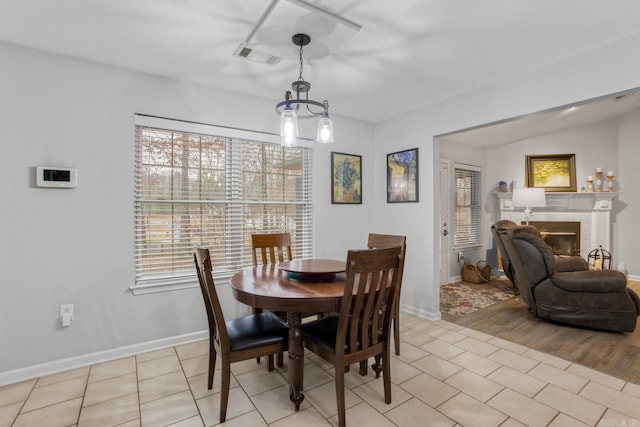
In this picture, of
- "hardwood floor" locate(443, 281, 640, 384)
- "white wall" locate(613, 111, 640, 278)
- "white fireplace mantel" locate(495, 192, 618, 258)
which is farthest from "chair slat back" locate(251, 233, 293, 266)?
"white wall" locate(613, 111, 640, 278)

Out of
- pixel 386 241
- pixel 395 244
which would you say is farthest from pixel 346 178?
pixel 395 244

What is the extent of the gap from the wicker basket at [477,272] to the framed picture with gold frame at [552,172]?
2.00 metres

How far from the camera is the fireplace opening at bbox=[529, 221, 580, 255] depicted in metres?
5.72

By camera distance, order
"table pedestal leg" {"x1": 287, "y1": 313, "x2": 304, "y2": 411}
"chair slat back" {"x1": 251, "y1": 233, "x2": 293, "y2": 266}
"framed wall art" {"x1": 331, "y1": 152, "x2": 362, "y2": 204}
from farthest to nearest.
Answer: "framed wall art" {"x1": 331, "y1": 152, "x2": 362, "y2": 204} → "chair slat back" {"x1": 251, "y1": 233, "x2": 293, "y2": 266} → "table pedestal leg" {"x1": 287, "y1": 313, "x2": 304, "y2": 411}

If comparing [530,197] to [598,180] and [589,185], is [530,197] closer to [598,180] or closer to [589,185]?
[589,185]

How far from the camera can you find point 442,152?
5051mm

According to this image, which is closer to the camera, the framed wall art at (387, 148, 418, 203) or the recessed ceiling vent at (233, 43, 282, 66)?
the recessed ceiling vent at (233, 43, 282, 66)

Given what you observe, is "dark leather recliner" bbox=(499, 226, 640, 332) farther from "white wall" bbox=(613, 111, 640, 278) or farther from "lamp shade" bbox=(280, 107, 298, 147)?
"white wall" bbox=(613, 111, 640, 278)

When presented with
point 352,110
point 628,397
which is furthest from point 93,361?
point 628,397

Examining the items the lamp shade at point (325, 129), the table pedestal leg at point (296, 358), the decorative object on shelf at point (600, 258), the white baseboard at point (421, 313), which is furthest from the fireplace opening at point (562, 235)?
the table pedestal leg at point (296, 358)

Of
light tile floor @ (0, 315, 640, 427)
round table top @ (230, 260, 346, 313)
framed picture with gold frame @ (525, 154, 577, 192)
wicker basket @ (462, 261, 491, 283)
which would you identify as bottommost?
light tile floor @ (0, 315, 640, 427)

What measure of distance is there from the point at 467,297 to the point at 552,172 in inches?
135

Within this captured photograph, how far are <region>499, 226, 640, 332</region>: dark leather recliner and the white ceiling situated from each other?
1.90 metres

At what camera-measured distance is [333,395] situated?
210 cm
